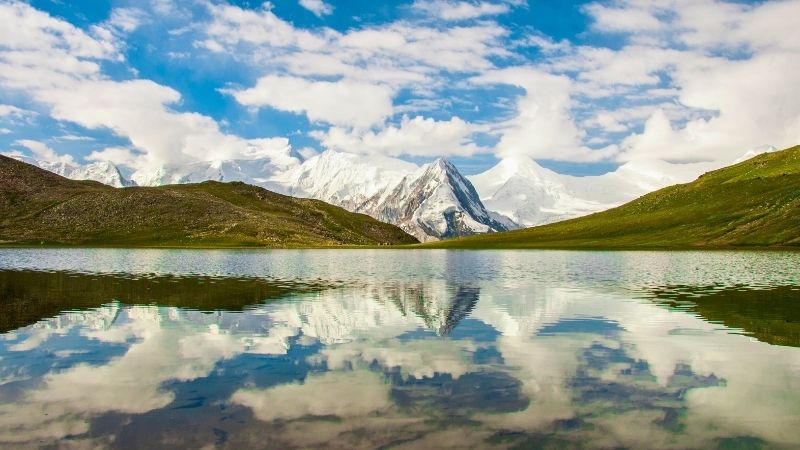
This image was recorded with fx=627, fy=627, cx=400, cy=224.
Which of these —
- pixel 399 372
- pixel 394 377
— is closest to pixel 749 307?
pixel 399 372

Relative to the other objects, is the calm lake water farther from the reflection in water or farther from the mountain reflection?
the reflection in water

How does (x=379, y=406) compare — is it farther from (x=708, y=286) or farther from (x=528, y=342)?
(x=708, y=286)

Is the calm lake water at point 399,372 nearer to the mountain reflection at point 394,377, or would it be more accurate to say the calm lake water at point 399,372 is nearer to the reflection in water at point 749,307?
the mountain reflection at point 394,377

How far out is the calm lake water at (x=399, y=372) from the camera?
57.7ft

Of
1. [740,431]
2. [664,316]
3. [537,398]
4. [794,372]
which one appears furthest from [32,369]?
[664,316]

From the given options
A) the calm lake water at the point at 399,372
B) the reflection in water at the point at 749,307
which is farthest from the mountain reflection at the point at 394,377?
the reflection in water at the point at 749,307

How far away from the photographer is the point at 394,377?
950 inches

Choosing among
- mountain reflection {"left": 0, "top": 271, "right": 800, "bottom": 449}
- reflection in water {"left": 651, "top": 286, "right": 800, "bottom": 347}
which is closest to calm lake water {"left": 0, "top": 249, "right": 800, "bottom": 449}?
mountain reflection {"left": 0, "top": 271, "right": 800, "bottom": 449}

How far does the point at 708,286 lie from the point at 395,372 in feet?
161

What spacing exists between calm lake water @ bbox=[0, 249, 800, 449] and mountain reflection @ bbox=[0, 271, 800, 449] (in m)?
0.10

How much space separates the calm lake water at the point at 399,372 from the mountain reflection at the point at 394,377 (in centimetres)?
10

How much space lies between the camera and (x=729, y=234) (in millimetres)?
176750

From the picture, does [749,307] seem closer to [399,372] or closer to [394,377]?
[399,372]

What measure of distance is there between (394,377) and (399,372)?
2.44 feet
